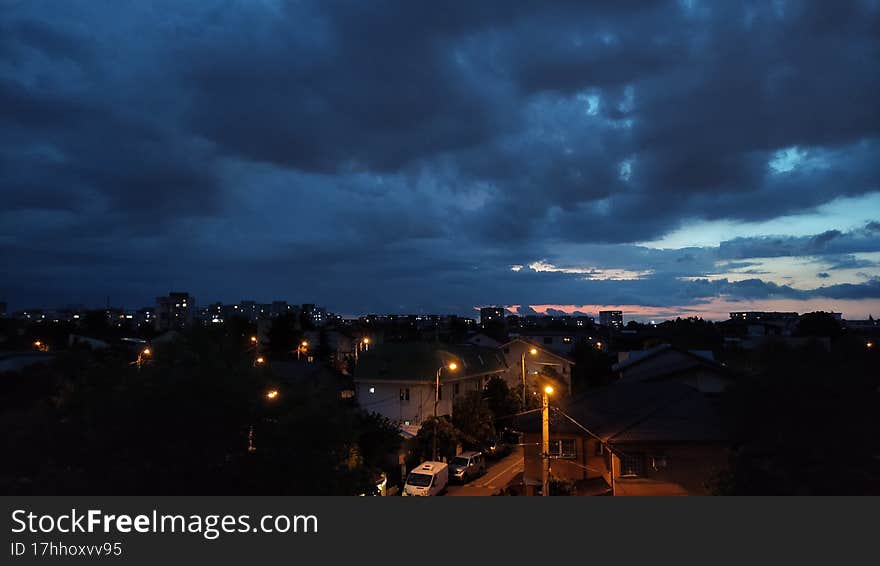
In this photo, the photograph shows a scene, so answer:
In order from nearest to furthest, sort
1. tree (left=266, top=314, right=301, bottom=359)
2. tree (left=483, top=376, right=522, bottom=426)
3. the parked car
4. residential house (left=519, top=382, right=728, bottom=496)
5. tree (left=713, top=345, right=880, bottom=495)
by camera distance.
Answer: tree (left=713, top=345, right=880, bottom=495) < residential house (left=519, top=382, right=728, bottom=496) < the parked car < tree (left=483, top=376, right=522, bottom=426) < tree (left=266, top=314, right=301, bottom=359)

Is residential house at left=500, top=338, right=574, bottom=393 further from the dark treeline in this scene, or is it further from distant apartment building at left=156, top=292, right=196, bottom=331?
distant apartment building at left=156, top=292, right=196, bottom=331

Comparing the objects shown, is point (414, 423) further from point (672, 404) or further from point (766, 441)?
point (766, 441)

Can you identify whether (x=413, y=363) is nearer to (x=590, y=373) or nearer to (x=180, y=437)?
(x=590, y=373)

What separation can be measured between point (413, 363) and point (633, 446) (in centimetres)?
2021

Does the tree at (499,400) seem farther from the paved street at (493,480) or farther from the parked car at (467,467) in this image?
the parked car at (467,467)

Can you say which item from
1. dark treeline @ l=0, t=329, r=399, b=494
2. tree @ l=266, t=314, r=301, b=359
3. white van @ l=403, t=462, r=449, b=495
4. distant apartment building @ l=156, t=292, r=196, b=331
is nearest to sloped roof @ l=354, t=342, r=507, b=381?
white van @ l=403, t=462, r=449, b=495

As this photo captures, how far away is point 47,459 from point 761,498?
10.8m

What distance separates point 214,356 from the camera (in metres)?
9.05

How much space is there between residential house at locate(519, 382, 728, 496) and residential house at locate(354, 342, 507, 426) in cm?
1421

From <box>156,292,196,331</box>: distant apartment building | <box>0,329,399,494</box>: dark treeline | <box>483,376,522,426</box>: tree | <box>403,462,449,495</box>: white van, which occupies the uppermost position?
<box>156,292,196,331</box>: distant apartment building

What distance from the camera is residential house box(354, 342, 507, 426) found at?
35594 mm

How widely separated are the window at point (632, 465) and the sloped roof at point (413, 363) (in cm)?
1785

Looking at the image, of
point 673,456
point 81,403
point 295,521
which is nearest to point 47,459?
point 81,403

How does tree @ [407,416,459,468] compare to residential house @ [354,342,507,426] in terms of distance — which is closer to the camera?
tree @ [407,416,459,468]
